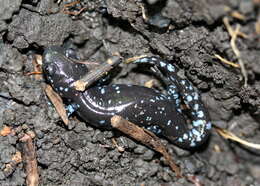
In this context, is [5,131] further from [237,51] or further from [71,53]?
[237,51]

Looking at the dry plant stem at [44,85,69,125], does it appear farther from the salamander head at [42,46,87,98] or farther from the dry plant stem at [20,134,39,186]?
the dry plant stem at [20,134,39,186]

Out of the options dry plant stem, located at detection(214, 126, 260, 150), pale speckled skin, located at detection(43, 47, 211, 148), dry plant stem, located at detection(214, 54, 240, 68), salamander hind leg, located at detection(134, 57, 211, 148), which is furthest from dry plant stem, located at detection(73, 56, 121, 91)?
dry plant stem, located at detection(214, 126, 260, 150)

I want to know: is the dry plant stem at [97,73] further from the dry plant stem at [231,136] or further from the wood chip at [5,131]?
the dry plant stem at [231,136]

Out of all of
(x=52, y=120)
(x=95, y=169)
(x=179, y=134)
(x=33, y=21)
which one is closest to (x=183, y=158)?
(x=179, y=134)

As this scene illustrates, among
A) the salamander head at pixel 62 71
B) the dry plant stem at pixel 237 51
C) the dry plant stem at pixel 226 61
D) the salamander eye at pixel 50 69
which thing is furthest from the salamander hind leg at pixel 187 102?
the salamander eye at pixel 50 69

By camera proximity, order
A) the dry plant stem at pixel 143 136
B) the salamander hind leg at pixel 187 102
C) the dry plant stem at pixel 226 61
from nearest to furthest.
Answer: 1. the dry plant stem at pixel 226 61
2. the dry plant stem at pixel 143 136
3. the salamander hind leg at pixel 187 102

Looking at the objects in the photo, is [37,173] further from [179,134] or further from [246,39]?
[246,39]
